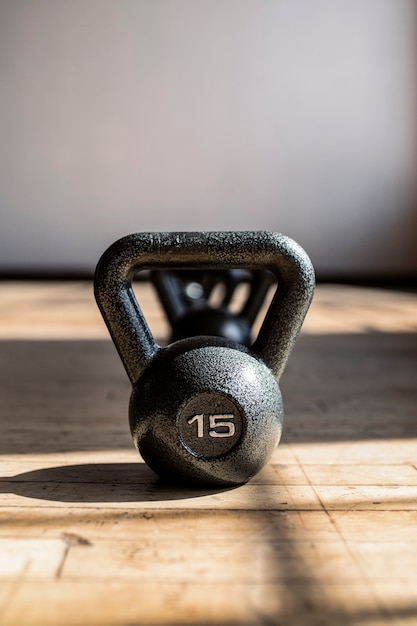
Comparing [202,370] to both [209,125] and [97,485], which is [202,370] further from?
[209,125]

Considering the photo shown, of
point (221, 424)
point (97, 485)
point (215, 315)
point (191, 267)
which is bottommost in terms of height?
point (215, 315)

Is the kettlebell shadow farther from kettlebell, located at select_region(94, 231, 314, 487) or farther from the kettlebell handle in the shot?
the kettlebell handle

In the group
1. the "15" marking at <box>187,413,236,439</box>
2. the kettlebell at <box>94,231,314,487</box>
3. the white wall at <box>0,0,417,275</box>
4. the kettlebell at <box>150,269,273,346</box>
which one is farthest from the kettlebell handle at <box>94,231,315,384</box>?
the white wall at <box>0,0,417,275</box>

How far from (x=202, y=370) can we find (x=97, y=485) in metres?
0.23

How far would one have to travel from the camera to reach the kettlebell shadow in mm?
1024

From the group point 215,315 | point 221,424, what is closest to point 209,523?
point 221,424

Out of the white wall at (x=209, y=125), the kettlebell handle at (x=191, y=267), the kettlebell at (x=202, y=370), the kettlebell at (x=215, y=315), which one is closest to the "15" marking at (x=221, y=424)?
the kettlebell at (x=202, y=370)

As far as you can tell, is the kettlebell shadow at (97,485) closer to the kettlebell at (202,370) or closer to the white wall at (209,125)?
the kettlebell at (202,370)

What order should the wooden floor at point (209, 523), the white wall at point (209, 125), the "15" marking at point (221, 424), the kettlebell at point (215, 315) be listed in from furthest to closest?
the white wall at point (209, 125) < the kettlebell at point (215, 315) < the "15" marking at point (221, 424) < the wooden floor at point (209, 523)

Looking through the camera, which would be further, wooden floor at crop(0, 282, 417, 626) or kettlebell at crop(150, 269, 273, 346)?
kettlebell at crop(150, 269, 273, 346)

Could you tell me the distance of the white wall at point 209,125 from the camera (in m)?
6.02

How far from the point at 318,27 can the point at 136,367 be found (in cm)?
552

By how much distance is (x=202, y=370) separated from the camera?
102 cm

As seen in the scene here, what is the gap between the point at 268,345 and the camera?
110cm
